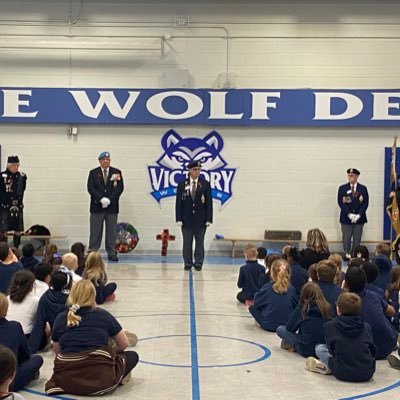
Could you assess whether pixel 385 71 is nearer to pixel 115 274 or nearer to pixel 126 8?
pixel 126 8

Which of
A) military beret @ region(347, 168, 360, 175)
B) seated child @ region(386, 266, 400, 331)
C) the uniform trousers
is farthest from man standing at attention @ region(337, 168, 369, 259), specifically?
seated child @ region(386, 266, 400, 331)

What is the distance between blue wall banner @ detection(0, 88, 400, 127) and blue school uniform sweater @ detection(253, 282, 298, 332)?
701 centimetres

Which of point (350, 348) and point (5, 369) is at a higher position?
point (5, 369)

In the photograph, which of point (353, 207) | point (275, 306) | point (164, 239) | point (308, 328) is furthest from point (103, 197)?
point (308, 328)

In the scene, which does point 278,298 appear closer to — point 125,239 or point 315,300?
point 315,300

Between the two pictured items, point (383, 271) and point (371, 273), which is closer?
point (371, 273)

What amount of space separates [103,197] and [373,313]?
7.53 m

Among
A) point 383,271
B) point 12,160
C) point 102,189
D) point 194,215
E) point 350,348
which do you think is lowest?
point 350,348

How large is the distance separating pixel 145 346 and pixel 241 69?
8.37 meters

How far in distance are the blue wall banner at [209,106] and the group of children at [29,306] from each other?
624cm

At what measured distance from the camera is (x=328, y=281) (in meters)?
5.89

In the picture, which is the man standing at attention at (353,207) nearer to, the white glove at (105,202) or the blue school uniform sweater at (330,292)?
the white glove at (105,202)

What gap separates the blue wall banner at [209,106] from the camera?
13250 mm

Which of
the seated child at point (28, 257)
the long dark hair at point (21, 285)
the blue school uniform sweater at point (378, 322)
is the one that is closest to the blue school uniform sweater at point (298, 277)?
the blue school uniform sweater at point (378, 322)
